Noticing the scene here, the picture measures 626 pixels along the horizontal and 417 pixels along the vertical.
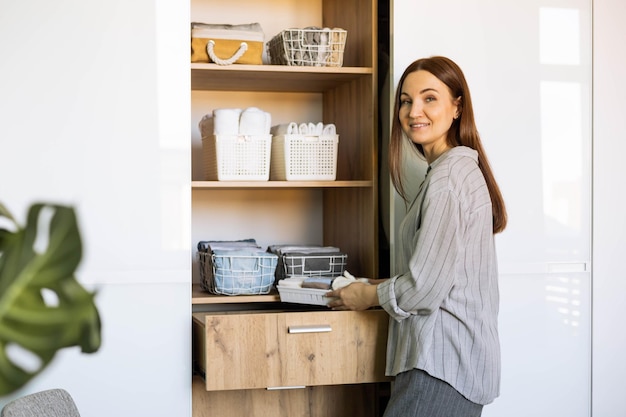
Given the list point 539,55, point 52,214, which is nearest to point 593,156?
point 539,55

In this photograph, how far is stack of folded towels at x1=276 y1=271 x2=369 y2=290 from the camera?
254cm

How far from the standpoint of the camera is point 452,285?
224 cm

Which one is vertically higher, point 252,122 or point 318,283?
point 252,122

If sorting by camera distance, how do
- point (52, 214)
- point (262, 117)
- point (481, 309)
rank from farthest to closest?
point (262, 117) → point (52, 214) → point (481, 309)

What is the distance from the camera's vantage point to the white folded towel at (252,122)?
2.69m

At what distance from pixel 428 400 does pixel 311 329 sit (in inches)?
14.5

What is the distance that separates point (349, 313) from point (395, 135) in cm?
47

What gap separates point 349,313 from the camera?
2.50 meters

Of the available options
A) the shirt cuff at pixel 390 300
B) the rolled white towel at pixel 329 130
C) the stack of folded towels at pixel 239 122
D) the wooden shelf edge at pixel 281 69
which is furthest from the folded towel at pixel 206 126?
the shirt cuff at pixel 390 300

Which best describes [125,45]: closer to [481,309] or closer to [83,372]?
[83,372]

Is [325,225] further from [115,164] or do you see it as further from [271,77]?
[115,164]

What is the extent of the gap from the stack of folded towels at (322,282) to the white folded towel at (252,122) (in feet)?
1.39

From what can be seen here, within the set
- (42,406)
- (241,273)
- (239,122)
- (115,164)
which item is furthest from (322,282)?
(42,406)

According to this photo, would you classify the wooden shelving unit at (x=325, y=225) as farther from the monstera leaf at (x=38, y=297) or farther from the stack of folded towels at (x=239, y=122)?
the monstera leaf at (x=38, y=297)
